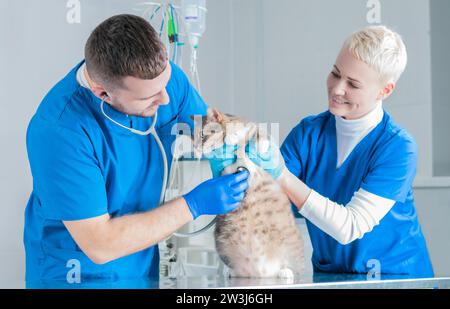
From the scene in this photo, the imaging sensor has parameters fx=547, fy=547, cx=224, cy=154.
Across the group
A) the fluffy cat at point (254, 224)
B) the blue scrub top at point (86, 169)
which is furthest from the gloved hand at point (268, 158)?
the blue scrub top at point (86, 169)

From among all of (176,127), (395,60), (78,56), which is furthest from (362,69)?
(78,56)

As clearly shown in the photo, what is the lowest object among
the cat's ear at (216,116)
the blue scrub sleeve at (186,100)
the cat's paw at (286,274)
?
the cat's paw at (286,274)

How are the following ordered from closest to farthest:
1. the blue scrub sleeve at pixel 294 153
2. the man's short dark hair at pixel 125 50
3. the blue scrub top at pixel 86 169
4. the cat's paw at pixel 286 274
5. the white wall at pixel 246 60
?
the man's short dark hair at pixel 125 50
the blue scrub top at pixel 86 169
the cat's paw at pixel 286 274
the blue scrub sleeve at pixel 294 153
the white wall at pixel 246 60

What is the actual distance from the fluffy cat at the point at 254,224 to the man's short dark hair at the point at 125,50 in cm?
27

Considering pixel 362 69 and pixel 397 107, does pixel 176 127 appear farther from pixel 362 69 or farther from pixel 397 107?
pixel 397 107

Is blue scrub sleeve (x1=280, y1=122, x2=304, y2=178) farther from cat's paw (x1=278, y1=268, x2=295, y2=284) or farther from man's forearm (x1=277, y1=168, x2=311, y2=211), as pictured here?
cat's paw (x1=278, y1=268, x2=295, y2=284)

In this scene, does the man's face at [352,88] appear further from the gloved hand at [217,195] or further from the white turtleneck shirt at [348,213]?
the gloved hand at [217,195]

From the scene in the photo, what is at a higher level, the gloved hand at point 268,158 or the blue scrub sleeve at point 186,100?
the blue scrub sleeve at point 186,100

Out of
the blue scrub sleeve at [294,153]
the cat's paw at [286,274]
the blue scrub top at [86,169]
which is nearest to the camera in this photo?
the blue scrub top at [86,169]

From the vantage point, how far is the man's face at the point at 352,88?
57.4 inches

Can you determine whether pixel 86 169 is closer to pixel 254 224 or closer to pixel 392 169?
pixel 254 224

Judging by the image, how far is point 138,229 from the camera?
1348mm

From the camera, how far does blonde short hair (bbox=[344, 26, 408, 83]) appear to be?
56.9 inches

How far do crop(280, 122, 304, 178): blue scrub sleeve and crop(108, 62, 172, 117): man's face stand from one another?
0.43 meters
